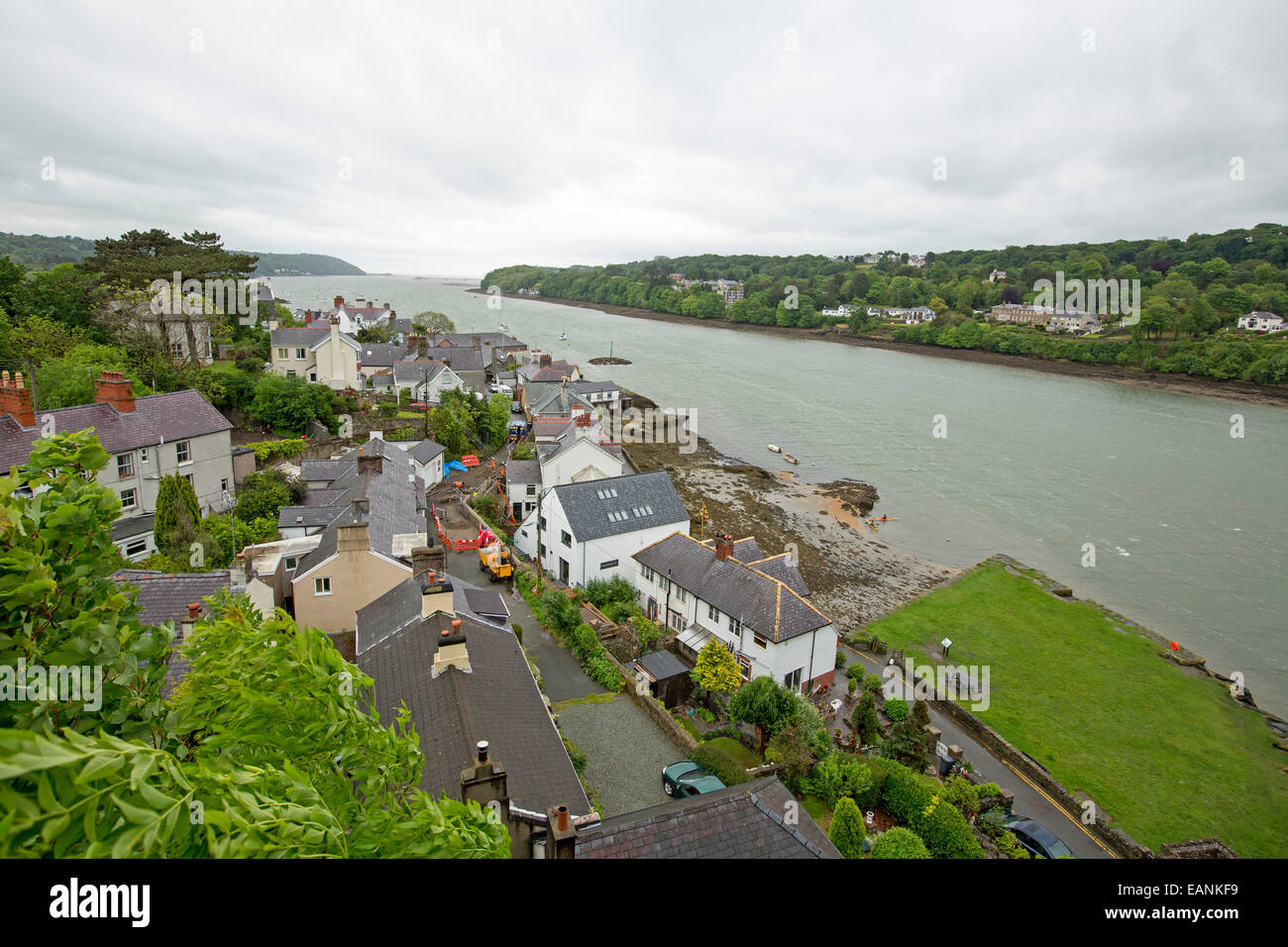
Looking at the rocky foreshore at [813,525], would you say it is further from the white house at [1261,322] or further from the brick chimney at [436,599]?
the white house at [1261,322]

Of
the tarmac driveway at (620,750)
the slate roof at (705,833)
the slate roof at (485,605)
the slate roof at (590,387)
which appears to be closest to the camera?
the slate roof at (705,833)

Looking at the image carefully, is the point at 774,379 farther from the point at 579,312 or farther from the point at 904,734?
the point at 579,312

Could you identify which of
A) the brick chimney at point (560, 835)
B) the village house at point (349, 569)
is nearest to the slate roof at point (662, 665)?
the village house at point (349, 569)

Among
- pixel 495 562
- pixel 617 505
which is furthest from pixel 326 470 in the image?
pixel 617 505

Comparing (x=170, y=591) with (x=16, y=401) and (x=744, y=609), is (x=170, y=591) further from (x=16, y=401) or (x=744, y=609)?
(x=744, y=609)

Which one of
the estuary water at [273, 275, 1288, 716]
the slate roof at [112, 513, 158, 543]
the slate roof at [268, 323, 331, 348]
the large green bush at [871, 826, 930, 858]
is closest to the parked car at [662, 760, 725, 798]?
the large green bush at [871, 826, 930, 858]

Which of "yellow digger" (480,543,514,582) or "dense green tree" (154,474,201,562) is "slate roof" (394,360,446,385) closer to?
Answer: "yellow digger" (480,543,514,582)

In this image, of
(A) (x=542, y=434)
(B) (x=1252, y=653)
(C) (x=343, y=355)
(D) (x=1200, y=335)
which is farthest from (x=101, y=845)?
(D) (x=1200, y=335)
